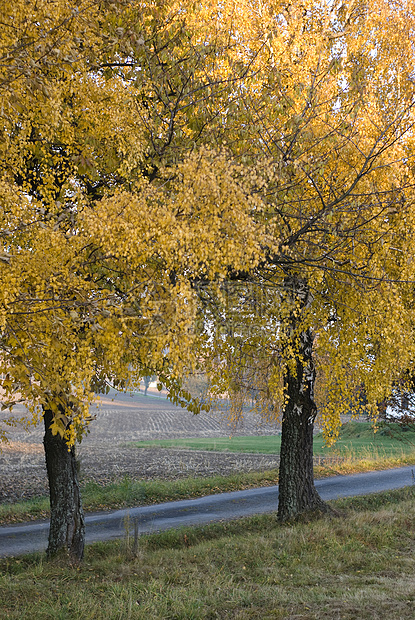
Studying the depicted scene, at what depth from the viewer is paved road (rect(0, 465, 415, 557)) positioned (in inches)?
484

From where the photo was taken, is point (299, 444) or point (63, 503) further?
point (299, 444)

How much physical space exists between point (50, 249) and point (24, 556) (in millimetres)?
7522

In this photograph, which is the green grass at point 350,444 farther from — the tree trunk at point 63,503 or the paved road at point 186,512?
the tree trunk at point 63,503

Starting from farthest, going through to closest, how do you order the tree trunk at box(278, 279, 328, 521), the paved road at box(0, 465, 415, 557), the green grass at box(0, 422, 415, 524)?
the green grass at box(0, 422, 415, 524) → the paved road at box(0, 465, 415, 557) → the tree trunk at box(278, 279, 328, 521)

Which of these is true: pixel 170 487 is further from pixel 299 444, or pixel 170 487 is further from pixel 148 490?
pixel 299 444

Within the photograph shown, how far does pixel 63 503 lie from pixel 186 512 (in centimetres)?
681

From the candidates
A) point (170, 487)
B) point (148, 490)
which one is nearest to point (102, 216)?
point (148, 490)

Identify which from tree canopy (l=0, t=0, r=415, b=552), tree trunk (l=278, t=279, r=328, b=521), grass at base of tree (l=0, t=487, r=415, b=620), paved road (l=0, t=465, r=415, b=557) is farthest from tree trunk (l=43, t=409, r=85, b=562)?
tree trunk (l=278, t=279, r=328, b=521)

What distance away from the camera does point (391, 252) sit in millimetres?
10242

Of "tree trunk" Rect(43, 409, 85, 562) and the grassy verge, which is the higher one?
"tree trunk" Rect(43, 409, 85, 562)

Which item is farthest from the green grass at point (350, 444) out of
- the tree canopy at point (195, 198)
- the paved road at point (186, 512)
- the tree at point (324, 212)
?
the tree canopy at point (195, 198)

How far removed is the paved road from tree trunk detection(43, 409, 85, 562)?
1.02 metres

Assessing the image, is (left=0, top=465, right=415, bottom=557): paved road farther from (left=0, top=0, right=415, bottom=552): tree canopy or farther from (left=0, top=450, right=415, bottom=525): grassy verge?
(left=0, top=0, right=415, bottom=552): tree canopy

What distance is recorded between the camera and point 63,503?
942 centimetres
